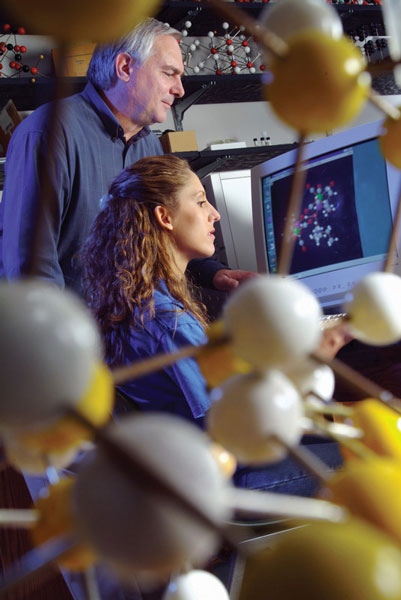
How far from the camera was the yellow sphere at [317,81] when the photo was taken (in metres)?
0.18

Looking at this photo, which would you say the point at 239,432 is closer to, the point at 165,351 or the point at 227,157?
the point at 165,351

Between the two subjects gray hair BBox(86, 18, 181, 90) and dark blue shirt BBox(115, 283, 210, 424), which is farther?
gray hair BBox(86, 18, 181, 90)

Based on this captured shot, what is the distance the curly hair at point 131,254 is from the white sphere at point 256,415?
0.94 meters

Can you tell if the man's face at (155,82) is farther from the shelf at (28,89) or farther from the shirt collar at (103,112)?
Result: the shelf at (28,89)

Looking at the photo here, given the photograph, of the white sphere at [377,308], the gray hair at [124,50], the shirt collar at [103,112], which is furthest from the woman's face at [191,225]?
the white sphere at [377,308]

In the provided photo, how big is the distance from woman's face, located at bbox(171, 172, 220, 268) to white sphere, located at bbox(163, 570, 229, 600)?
43.3 inches

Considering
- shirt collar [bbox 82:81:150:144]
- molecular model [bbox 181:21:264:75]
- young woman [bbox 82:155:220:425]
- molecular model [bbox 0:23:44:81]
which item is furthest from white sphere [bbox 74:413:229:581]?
molecular model [bbox 181:21:264:75]

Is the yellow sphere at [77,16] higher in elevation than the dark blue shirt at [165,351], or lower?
higher

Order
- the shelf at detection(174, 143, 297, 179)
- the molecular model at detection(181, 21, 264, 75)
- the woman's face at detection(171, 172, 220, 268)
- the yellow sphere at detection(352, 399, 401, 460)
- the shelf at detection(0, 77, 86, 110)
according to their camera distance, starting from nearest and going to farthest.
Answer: the yellow sphere at detection(352, 399, 401, 460) < the woman's face at detection(171, 172, 220, 268) < the shelf at detection(0, 77, 86, 110) < the shelf at detection(174, 143, 297, 179) < the molecular model at detection(181, 21, 264, 75)

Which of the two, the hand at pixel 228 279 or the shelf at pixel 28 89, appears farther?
the shelf at pixel 28 89

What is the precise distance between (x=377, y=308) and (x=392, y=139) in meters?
0.07

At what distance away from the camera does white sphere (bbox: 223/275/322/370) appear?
0.50 feet

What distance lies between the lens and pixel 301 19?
8.0 inches

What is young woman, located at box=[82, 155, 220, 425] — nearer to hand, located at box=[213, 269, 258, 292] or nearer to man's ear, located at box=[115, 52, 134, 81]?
hand, located at box=[213, 269, 258, 292]
